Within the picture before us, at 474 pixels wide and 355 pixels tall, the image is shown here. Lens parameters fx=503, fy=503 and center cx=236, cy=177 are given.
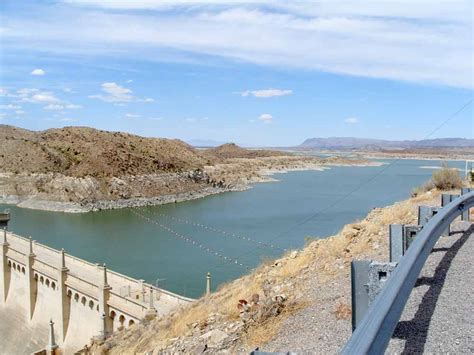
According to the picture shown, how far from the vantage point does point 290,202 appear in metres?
58.6

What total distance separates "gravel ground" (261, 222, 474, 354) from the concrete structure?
9.64 m

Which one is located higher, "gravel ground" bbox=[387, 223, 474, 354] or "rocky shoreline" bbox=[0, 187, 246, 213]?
"gravel ground" bbox=[387, 223, 474, 354]

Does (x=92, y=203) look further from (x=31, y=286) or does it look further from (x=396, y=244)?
(x=396, y=244)

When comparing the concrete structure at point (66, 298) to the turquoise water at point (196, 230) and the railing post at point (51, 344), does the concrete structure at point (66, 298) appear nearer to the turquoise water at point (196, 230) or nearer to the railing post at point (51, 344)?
the railing post at point (51, 344)

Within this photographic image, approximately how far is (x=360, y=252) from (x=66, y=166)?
230ft

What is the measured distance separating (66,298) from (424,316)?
62.9 ft

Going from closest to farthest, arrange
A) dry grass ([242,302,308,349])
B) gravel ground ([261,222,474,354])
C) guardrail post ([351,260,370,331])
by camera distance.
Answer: guardrail post ([351,260,370,331])
gravel ground ([261,222,474,354])
dry grass ([242,302,308,349])

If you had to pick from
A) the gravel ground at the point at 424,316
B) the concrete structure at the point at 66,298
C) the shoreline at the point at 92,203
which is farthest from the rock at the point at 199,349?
the shoreline at the point at 92,203

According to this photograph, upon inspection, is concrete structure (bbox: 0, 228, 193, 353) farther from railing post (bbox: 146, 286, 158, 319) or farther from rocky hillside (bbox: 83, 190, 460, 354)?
rocky hillside (bbox: 83, 190, 460, 354)

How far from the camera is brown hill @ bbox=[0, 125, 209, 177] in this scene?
7031 centimetres

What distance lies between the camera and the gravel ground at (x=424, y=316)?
3305 mm

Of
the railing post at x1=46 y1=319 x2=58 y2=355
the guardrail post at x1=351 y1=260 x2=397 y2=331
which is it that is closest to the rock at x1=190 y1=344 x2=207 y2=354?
the guardrail post at x1=351 y1=260 x2=397 y2=331

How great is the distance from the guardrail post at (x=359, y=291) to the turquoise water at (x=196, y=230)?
69.4ft

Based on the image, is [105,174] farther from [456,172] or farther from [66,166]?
[456,172]
